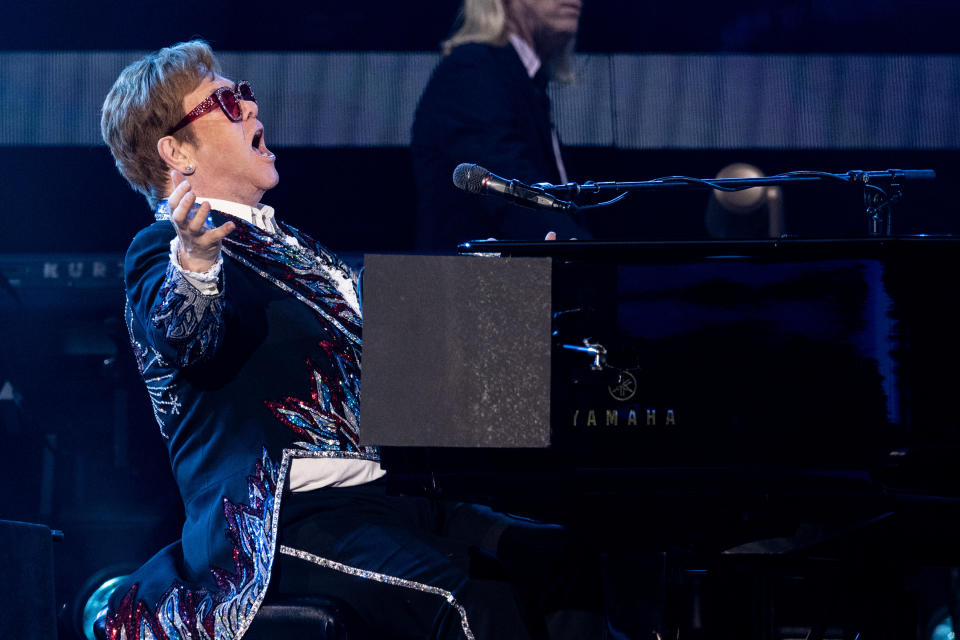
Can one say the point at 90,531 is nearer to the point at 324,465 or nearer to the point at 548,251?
the point at 324,465

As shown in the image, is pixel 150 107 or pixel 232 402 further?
pixel 150 107

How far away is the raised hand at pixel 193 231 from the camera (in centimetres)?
154

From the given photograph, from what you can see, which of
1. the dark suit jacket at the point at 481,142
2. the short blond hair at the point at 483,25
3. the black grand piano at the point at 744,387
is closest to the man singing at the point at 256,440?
the black grand piano at the point at 744,387

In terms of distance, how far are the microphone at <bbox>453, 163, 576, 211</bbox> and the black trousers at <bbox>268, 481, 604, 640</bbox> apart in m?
0.56

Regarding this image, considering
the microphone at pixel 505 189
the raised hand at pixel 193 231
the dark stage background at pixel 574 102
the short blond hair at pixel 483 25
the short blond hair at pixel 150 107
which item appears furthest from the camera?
the dark stage background at pixel 574 102

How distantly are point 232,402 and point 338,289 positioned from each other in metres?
0.34

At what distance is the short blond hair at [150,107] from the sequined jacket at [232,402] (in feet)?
0.87

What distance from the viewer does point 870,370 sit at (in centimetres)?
164

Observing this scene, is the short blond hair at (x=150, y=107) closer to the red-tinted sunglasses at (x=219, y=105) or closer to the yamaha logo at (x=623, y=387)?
the red-tinted sunglasses at (x=219, y=105)

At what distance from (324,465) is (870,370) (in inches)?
35.7

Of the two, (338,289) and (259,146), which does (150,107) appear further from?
(338,289)

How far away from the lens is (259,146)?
88.7 inches

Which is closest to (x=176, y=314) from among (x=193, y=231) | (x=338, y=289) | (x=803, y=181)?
(x=193, y=231)

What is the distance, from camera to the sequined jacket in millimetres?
1699
